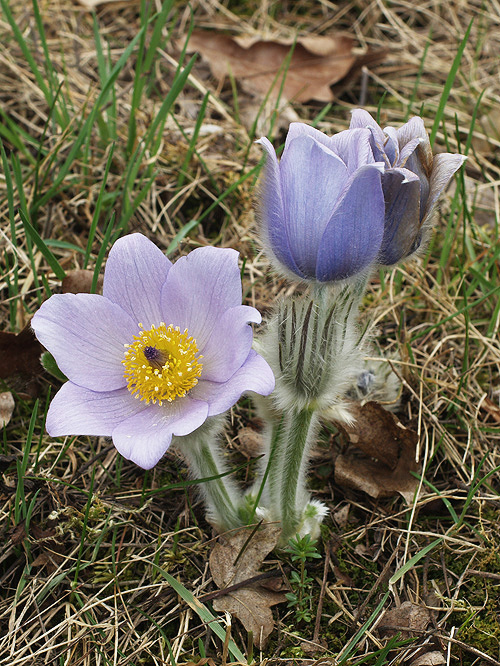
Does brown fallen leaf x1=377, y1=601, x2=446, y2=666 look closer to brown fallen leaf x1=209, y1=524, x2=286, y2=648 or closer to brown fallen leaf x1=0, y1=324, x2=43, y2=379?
brown fallen leaf x1=209, y1=524, x2=286, y2=648

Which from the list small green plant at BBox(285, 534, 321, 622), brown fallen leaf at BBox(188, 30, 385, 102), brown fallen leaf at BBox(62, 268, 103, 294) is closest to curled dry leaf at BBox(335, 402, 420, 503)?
small green plant at BBox(285, 534, 321, 622)

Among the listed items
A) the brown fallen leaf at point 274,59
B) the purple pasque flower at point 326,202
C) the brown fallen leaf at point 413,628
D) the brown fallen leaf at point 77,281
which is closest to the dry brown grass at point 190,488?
the brown fallen leaf at point 413,628

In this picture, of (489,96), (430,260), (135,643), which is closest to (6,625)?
(135,643)

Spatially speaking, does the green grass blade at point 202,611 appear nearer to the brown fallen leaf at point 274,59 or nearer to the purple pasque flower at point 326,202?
the purple pasque flower at point 326,202

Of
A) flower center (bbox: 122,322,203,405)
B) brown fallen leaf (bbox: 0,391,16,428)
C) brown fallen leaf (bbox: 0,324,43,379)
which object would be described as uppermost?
flower center (bbox: 122,322,203,405)

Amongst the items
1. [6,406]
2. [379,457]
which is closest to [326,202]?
[379,457]

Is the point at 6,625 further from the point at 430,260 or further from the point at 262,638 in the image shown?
the point at 430,260

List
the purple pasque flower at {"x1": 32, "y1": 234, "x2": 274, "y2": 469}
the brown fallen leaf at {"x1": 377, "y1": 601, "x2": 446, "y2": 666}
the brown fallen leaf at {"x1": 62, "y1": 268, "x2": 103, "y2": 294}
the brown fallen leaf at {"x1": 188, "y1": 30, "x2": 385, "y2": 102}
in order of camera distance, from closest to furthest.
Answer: the purple pasque flower at {"x1": 32, "y1": 234, "x2": 274, "y2": 469}
the brown fallen leaf at {"x1": 377, "y1": 601, "x2": 446, "y2": 666}
the brown fallen leaf at {"x1": 62, "y1": 268, "x2": 103, "y2": 294}
the brown fallen leaf at {"x1": 188, "y1": 30, "x2": 385, "y2": 102}

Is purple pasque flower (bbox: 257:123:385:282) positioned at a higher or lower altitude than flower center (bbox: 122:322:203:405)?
higher
